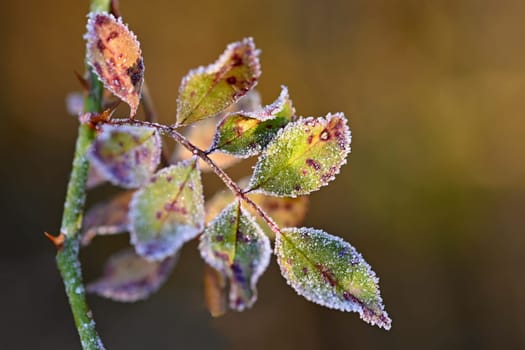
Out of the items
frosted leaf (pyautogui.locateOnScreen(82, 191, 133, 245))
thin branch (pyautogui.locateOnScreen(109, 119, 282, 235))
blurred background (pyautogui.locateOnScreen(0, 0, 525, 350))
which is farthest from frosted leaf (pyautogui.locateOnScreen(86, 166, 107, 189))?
blurred background (pyautogui.locateOnScreen(0, 0, 525, 350))

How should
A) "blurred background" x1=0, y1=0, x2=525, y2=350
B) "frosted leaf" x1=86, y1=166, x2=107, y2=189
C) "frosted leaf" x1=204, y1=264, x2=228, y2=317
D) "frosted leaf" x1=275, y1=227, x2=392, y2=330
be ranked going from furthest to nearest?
"blurred background" x1=0, y1=0, x2=525, y2=350, "frosted leaf" x1=86, y1=166, x2=107, y2=189, "frosted leaf" x1=204, y1=264, x2=228, y2=317, "frosted leaf" x1=275, y1=227, x2=392, y2=330

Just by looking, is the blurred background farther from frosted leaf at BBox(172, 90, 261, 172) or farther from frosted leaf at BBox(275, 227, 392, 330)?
frosted leaf at BBox(275, 227, 392, 330)

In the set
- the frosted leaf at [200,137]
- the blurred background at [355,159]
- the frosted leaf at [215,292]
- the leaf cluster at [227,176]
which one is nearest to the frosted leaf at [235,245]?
the leaf cluster at [227,176]

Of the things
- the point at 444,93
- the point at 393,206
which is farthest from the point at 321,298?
the point at 444,93

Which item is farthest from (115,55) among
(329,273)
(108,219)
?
(108,219)

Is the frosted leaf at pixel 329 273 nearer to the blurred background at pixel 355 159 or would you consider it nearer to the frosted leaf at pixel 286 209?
the frosted leaf at pixel 286 209

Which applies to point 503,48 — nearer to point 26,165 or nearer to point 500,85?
point 500,85

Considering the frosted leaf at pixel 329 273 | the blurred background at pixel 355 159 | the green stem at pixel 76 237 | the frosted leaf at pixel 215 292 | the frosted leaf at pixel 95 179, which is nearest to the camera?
the frosted leaf at pixel 329 273
